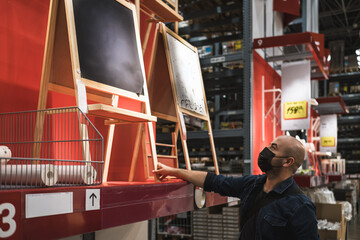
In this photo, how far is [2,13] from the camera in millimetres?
2344

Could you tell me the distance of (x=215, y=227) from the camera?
6.03 metres

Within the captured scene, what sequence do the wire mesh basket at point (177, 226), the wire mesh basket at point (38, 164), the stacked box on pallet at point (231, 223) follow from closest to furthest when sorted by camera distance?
the wire mesh basket at point (38, 164), the stacked box on pallet at point (231, 223), the wire mesh basket at point (177, 226)

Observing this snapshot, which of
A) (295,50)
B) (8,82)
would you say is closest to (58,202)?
(8,82)

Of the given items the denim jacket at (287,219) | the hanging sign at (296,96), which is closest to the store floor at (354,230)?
the hanging sign at (296,96)

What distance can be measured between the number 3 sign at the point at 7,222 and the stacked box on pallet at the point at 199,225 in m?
4.87

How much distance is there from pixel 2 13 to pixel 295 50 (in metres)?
5.43

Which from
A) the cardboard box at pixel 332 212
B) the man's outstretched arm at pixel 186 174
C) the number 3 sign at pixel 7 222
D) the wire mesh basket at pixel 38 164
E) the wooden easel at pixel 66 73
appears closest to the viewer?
the number 3 sign at pixel 7 222

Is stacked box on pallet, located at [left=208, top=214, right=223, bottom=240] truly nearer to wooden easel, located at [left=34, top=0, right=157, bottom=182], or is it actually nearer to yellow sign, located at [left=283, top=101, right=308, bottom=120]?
yellow sign, located at [left=283, top=101, right=308, bottom=120]

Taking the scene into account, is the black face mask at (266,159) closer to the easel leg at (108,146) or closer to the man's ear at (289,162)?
the man's ear at (289,162)

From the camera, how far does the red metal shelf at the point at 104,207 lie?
1.44 m

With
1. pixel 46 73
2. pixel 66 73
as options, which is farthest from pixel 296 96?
pixel 46 73

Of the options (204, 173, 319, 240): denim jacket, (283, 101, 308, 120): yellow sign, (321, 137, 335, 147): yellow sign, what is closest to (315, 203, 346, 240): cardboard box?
(283, 101, 308, 120): yellow sign

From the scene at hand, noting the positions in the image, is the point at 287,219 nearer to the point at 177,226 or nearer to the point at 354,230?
the point at 177,226

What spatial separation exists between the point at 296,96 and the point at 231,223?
259cm
